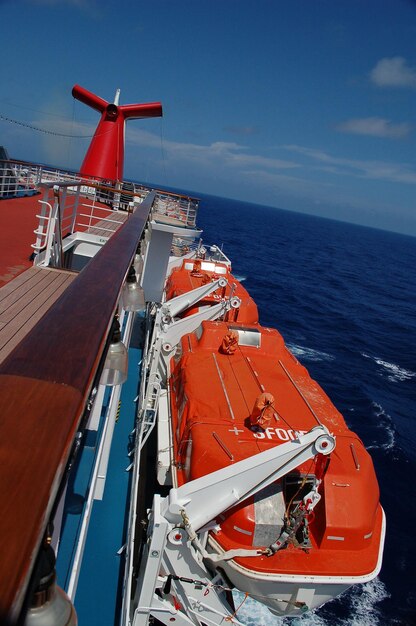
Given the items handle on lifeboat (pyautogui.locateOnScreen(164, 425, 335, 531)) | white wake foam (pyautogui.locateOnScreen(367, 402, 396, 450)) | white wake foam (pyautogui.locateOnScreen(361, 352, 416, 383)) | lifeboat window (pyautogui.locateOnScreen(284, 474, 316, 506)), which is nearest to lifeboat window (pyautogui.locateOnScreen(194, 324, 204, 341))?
lifeboat window (pyautogui.locateOnScreen(284, 474, 316, 506))

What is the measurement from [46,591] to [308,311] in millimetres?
32973

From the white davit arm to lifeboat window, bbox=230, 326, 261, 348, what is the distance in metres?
4.14

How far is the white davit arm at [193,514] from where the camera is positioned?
5660 millimetres

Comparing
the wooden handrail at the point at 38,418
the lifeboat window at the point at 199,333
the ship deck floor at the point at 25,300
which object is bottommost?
the lifeboat window at the point at 199,333

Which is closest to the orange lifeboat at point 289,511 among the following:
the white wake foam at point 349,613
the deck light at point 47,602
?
the white wake foam at point 349,613

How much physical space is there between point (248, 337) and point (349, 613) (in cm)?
637

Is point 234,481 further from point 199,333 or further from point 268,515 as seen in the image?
point 199,333

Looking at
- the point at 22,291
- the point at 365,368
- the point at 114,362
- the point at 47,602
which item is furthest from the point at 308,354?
the point at 47,602

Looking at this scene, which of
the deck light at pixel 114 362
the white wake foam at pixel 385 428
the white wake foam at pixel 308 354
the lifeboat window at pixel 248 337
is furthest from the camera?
the white wake foam at pixel 308 354

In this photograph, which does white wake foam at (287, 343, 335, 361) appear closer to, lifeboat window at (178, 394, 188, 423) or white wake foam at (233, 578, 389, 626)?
white wake foam at (233, 578, 389, 626)

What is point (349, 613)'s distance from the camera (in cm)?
988

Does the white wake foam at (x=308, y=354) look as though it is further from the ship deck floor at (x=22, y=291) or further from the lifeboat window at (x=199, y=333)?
the ship deck floor at (x=22, y=291)

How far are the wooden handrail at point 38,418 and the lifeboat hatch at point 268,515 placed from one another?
549cm

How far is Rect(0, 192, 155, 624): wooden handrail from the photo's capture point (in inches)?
28.5
